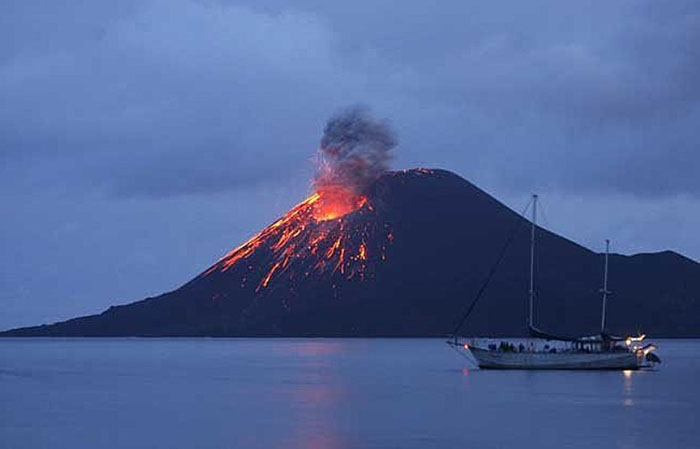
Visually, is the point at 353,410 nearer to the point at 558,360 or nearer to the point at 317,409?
the point at 317,409

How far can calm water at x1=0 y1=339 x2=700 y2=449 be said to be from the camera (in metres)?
51.4

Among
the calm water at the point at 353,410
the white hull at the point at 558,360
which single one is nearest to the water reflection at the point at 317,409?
the calm water at the point at 353,410

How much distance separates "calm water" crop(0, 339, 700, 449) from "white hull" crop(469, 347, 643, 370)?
95 centimetres

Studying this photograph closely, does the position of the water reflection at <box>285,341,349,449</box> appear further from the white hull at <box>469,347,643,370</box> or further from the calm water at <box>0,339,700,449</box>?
Result: the white hull at <box>469,347,643,370</box>

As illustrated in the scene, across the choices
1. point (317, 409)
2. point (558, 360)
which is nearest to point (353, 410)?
point (317, 409)

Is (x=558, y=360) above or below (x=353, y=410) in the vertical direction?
above

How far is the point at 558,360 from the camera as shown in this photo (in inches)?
3910

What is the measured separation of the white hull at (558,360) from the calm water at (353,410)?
3.11ft

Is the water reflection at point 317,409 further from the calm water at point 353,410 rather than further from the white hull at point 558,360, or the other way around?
the white hull at point 558,360

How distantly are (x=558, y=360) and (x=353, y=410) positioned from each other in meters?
37.0

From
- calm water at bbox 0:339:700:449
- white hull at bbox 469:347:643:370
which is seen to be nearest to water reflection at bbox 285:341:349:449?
calm water at bbox 0:339:700:449

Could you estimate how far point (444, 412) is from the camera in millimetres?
63969

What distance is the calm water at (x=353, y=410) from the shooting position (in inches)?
2025

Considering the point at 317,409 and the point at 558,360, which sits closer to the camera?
the point at 317,409
